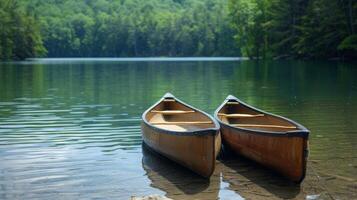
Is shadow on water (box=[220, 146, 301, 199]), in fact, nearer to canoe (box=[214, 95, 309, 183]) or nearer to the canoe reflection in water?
→ the canoe reflection in water

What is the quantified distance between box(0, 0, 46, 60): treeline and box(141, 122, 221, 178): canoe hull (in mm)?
109859

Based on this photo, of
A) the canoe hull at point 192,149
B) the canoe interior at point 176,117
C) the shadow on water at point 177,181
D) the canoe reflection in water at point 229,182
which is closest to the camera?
the canoe reflection in water at point 229,182

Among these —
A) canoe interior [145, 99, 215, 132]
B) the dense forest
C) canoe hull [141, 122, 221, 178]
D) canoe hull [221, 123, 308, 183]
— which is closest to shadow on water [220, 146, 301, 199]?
canoe hull [221, 123, 308, 183]

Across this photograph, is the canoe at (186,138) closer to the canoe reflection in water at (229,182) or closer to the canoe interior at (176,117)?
the canoe interior at (176,117)

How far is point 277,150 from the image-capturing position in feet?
41.6

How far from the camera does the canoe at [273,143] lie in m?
12.1

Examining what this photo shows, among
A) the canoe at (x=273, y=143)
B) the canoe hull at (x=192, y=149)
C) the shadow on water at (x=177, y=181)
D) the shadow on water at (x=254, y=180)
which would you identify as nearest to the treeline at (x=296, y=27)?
the canoe at (x=273, y=143)

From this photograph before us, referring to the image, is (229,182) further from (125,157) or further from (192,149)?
(125,157)

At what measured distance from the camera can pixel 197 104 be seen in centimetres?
2820

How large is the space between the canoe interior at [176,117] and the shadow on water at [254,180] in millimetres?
1956

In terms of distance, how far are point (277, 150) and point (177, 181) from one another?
2330 millimetres

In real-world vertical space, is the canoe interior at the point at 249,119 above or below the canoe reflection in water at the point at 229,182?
above

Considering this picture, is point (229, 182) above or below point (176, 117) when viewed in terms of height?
below

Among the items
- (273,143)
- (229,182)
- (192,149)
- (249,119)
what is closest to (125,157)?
(192,149)
